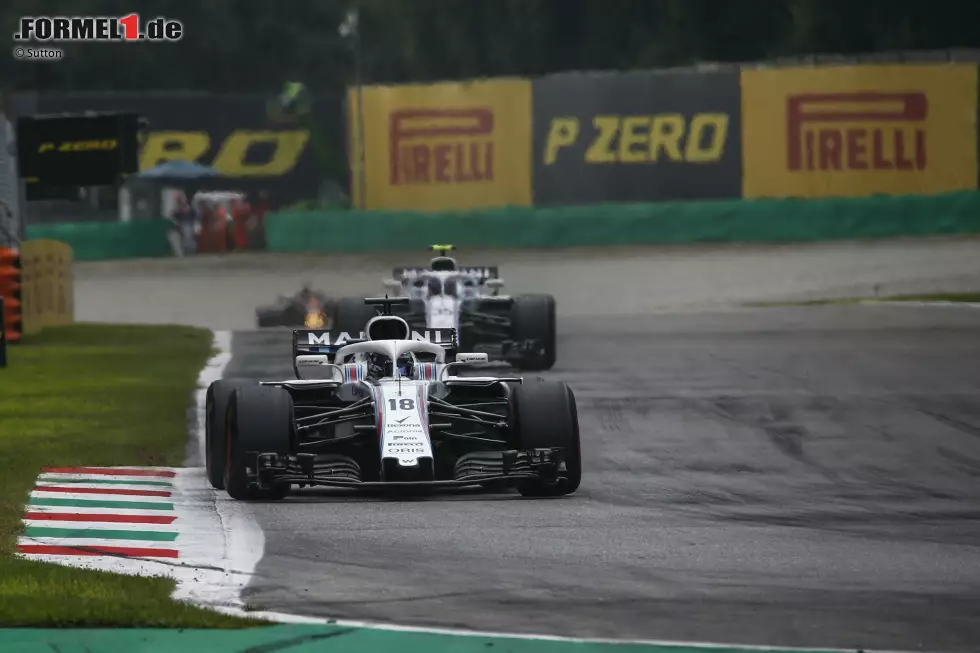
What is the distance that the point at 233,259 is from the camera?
173ft

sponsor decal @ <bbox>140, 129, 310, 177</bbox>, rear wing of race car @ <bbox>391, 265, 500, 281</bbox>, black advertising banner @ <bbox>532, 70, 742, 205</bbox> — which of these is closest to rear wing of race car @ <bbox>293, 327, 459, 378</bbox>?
rear wing of race car @ <bbox>391, 265, 500, 281</bbox>

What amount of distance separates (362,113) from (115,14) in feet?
104

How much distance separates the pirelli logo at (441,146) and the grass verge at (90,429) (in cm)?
1979

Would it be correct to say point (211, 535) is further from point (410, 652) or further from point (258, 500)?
point (410, 652)

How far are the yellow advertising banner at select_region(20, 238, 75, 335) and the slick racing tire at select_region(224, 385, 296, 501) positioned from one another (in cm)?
1907

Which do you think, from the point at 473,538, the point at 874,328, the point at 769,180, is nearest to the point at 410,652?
the point at 473,538

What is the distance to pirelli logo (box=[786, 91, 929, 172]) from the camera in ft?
165

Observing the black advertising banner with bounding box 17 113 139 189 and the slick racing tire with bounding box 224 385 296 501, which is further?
the black advertising banner with bounding box 17 113 139 189

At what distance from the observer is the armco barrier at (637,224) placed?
155ft

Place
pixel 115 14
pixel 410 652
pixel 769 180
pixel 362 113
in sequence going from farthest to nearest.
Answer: pixel 115 14 < pixel 362 113 < pixel 769 180 < pixel 410 652

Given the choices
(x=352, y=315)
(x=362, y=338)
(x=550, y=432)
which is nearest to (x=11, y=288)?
(x=352, y=315)

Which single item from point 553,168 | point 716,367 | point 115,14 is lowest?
point 716,367

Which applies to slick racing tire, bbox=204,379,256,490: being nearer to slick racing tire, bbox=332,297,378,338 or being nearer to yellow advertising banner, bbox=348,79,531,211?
slick racing tire, bbox=332,297,378,338

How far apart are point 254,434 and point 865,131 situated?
39272 mm
